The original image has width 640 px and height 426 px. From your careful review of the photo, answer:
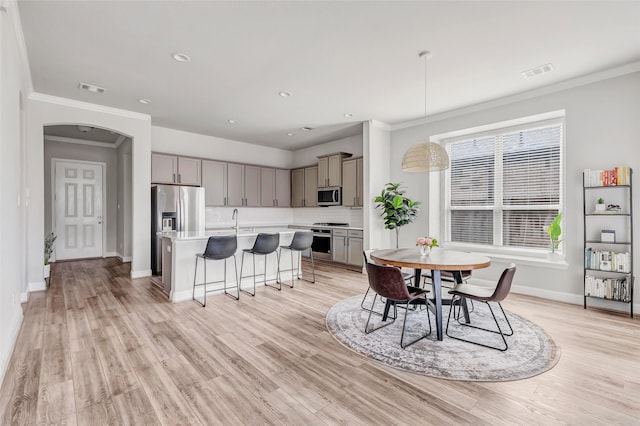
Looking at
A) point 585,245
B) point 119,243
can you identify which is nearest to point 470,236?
point 585,245

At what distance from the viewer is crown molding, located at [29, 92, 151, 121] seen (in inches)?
177

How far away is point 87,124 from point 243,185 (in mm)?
3168

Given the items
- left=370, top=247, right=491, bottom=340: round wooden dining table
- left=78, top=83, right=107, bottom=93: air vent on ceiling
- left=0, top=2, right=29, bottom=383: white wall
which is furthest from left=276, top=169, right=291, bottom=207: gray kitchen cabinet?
left=0, top=2, right=29, bottom=383: white wall

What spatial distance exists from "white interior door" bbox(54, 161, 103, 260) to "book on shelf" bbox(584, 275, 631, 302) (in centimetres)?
934

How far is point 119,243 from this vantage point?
7387 millimetres

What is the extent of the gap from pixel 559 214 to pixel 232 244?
182 inches

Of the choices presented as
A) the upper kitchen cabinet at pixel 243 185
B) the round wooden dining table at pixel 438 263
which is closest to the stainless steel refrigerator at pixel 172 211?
the upper kitchen cabinet at pixel 243 185

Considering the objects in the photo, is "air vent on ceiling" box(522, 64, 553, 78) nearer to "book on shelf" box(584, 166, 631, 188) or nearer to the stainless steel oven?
"book on shelf" box(584, 166, 631, 188)

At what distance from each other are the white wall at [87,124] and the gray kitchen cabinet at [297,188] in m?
3.57

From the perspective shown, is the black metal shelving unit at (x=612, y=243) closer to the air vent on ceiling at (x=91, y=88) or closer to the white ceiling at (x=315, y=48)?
the white ceiling at (x=315, y=48)

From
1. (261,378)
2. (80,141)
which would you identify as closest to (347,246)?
(261,378)

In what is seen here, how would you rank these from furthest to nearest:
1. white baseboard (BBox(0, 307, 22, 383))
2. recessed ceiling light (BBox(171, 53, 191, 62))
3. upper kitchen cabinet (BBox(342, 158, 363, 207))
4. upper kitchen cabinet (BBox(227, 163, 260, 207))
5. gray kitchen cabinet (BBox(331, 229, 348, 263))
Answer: upper kitchen cabinet (BBox(227, 163, 260, 207)) < gray kitchen cabinet (BBox(331, 229, 348, 263)) < upper kitchen cabinet (BBox(342, 158, 363, 207)) < recessed ceiling light (BBox(171, 53, 191, 62)) < white baseboard (BBox(0, 307, 22, 383))

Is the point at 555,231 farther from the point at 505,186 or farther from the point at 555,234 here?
the point at 505,186

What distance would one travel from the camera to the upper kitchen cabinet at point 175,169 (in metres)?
5.97
